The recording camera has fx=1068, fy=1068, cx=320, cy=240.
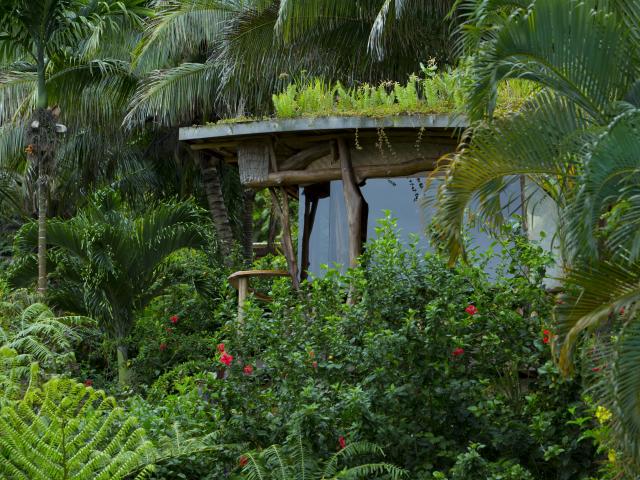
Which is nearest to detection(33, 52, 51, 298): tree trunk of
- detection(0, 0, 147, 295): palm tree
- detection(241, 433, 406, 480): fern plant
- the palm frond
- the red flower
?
detection(0, 0, 147, 295): palm tree

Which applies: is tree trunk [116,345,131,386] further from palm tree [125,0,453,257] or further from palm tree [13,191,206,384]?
palm tree [125,0,453,257]

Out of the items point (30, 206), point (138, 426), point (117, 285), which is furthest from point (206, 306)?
point (30, 206)

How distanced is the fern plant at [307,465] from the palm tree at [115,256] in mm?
5201

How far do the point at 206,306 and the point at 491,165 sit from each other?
334 inches

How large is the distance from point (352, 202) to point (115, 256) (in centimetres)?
356

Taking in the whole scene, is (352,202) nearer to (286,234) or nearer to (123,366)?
(286,234)

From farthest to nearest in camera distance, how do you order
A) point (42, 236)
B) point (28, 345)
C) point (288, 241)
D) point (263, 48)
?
point (263, 48) < point (42, 236) < point (288, 241) < point (28, 345)

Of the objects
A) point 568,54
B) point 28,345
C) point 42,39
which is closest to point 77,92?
point 42,39

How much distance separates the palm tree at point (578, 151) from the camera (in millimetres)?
5555

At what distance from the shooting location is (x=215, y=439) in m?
8.48

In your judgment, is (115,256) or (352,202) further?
(115,256)

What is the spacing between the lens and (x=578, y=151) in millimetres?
6180

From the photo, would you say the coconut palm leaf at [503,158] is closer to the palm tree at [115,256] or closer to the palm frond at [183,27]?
the palm tree at [115,256]

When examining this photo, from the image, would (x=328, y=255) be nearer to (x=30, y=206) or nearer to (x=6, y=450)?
(x=6, y=450)
